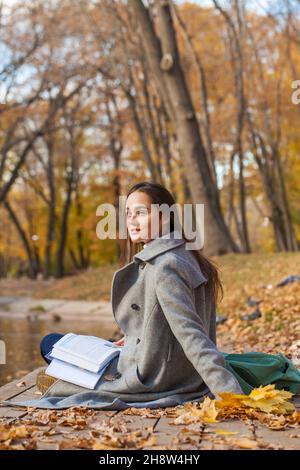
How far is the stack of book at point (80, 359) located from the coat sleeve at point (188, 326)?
0.55 metres

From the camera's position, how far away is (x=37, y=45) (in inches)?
958

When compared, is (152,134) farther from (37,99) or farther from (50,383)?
(50,383)

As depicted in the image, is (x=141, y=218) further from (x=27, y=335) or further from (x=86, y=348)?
(x=27, y=335)

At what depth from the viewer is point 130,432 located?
3846 millimetres

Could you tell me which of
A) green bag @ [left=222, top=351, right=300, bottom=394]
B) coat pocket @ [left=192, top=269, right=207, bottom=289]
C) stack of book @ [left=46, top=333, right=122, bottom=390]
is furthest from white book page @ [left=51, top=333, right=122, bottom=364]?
green bag @ [left=222, top=351, right=300, bottom=394]

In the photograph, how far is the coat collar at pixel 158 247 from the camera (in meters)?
4.58

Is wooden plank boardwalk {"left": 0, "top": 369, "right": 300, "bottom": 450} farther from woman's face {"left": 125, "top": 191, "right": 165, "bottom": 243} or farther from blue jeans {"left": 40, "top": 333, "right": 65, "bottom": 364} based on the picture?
woman's face {"left": 125, "top": 191, "right": 165, "bottom": 243}

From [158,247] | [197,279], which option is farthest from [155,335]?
[158,247]

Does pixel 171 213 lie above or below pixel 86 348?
above

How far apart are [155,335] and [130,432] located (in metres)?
0.77

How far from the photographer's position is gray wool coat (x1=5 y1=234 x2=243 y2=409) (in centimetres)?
439

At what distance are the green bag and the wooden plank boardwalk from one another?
11.5 inches
